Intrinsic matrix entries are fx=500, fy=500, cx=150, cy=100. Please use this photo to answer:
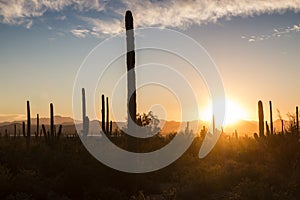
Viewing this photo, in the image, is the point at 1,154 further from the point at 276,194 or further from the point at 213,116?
the point at 213,116

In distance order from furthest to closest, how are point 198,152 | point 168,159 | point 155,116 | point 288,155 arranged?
point 155,116 → point 198,152 → point 168,159 → point 288,155

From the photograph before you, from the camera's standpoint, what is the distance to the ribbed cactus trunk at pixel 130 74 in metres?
17.4

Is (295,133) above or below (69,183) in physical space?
above

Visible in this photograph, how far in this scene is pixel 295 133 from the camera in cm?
2392

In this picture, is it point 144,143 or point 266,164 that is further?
point 144,143

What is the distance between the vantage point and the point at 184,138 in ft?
138

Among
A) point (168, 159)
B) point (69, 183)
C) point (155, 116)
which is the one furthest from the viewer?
point (155, 116)

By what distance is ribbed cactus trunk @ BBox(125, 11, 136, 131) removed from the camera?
17375mm

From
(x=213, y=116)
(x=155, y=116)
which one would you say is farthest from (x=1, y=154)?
(x=213, y=116)

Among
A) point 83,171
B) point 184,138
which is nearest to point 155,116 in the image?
point 184,138

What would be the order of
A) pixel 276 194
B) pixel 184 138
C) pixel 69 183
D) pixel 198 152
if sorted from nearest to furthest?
pixel 276 194 < pixel 69 183 < pixel 198 152 < pixel 184 138

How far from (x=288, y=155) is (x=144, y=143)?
9.21 m

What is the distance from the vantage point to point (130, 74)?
57.4ft

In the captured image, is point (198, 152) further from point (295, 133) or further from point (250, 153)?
point (295, 133)
